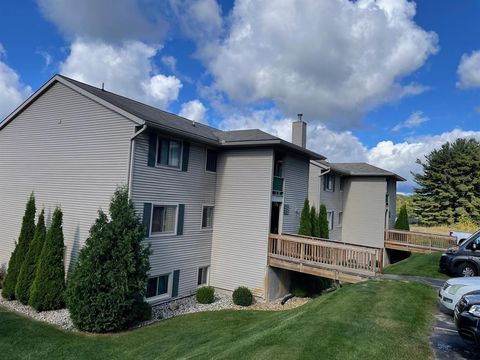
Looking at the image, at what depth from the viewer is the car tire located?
11102 millimetres

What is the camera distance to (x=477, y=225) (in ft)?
118

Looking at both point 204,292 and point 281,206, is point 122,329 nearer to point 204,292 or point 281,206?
point 204,292

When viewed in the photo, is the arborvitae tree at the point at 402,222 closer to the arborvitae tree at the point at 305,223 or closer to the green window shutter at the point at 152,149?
the arborvitae tree at the point at 305,223

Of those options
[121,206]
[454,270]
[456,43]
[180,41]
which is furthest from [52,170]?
[456,43]

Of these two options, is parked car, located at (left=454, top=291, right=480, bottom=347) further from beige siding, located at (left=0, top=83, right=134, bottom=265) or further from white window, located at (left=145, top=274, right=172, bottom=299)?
white window, located at (left=145, top=274, right=172, bottom=299)

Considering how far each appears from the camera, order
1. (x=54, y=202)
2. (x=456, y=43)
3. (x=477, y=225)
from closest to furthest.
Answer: (x=54, y=202), (x=456, y=43), (x=477, y=225)

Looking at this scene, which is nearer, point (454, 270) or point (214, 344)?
point (214, 344)

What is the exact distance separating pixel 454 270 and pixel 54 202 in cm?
1597

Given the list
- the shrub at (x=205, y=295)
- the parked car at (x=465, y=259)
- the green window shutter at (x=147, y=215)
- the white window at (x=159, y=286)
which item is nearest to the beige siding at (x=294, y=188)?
the shrub at (x=205, y=295)

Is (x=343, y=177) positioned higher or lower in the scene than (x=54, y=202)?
higher

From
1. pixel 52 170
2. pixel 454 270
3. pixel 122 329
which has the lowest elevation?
pixel 122 329

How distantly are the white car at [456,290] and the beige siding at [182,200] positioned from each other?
9.81 metres

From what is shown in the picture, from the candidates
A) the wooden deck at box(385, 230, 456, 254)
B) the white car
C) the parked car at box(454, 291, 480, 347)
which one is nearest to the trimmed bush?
the white car

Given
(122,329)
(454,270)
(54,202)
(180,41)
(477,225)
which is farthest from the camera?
(477,225)
